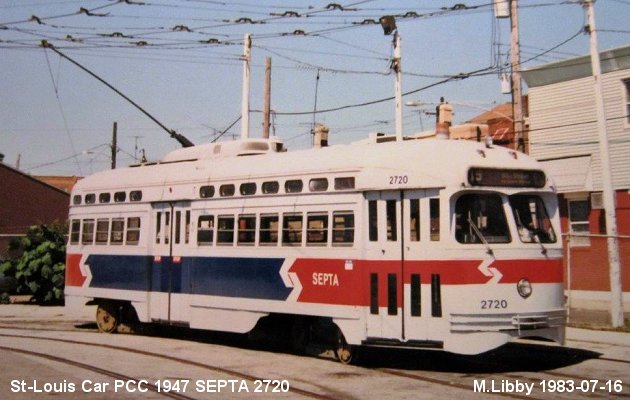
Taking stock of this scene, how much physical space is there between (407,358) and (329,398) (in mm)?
3728

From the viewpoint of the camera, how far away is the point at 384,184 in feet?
36.0

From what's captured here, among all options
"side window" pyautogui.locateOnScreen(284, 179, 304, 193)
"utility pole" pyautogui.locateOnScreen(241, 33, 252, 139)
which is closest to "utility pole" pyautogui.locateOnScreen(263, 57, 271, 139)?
"utility pole" pyautogui.locateOnScreen(241, 33, 252, 139)

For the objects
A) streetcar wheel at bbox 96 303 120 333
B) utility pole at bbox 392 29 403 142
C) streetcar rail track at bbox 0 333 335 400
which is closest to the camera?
streetcar rail track at bbox 0 333 335 400

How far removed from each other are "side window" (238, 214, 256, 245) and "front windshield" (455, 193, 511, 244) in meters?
3.87

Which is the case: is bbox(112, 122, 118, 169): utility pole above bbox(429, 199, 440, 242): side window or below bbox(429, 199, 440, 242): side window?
above

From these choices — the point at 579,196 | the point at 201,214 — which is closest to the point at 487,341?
the point at 201,214

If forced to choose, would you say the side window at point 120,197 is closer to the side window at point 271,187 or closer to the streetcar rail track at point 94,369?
the streetcar rail track at point 94,369

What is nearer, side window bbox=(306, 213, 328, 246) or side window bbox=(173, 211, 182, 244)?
side window bbox=(306, 213, 328, 246)

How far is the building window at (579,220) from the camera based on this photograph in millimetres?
23531

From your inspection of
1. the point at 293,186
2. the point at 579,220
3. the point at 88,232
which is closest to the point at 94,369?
the point at 293,186

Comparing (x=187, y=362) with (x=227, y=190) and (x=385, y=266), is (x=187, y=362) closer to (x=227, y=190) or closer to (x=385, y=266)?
(x=227, y=190)

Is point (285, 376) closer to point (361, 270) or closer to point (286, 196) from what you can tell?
point (361, 270)

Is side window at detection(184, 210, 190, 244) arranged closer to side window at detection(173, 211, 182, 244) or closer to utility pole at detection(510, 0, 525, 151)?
side window at detection(173, 211, 182, 244)

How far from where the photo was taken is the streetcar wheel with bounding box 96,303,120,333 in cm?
1606
